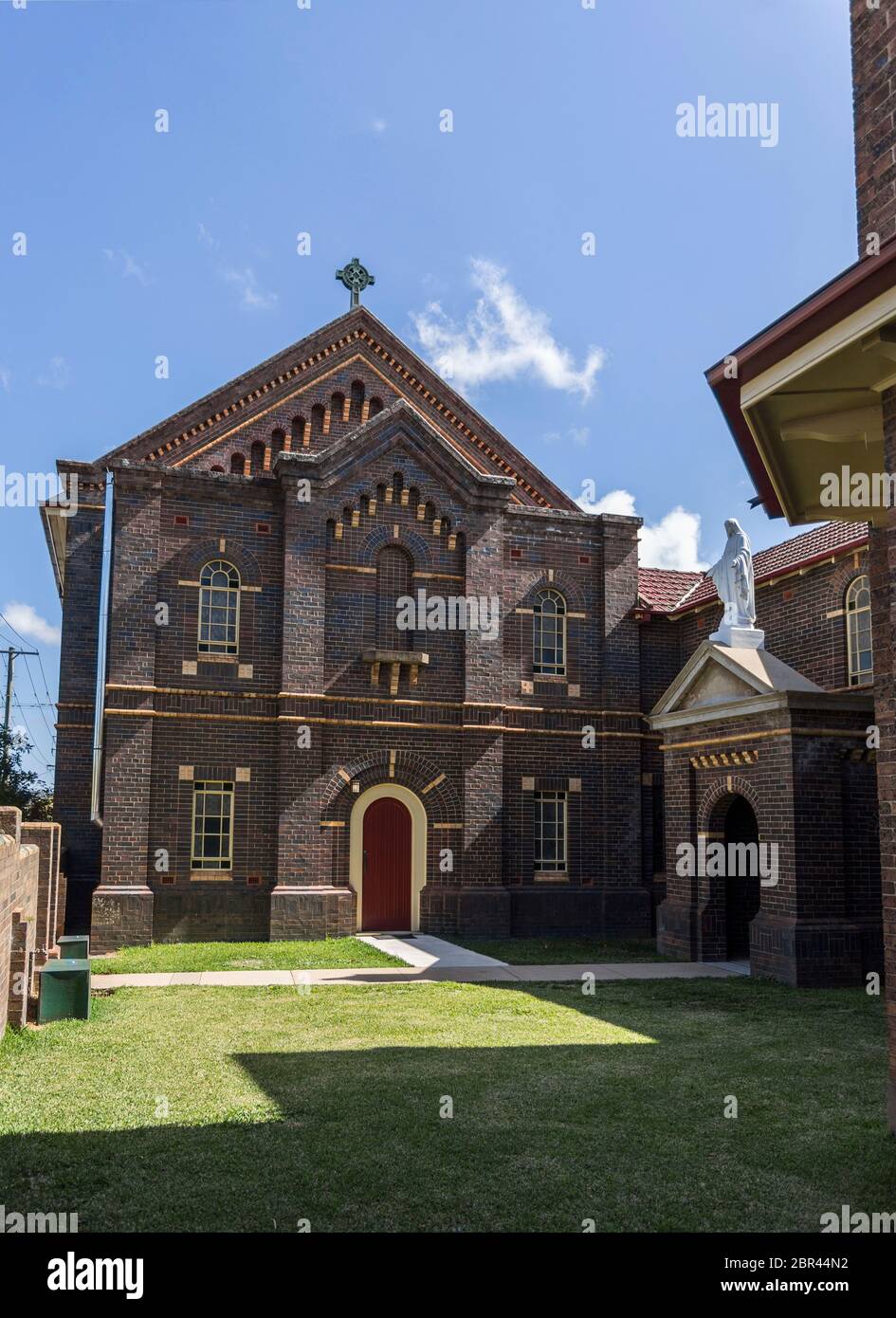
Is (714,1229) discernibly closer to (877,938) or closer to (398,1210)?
(398,1210)

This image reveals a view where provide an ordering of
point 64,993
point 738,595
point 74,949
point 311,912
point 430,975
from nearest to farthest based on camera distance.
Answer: point 64,993, point 74,949, point 430,975, point 738,595, point 311,912

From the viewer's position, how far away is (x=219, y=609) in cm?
2117

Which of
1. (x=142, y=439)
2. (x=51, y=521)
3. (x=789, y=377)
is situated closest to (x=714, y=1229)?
(x=789, y=377)

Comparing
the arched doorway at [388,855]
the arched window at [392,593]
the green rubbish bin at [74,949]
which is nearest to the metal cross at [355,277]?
the arched window at [392,593]

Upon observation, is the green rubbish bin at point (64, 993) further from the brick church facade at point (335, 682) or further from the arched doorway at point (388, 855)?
the arched doorway at point (388, 855)

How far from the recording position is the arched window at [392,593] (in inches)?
864

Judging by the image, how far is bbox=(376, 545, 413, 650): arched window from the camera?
2195 cm

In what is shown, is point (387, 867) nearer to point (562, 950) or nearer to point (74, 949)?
point (562, 950)

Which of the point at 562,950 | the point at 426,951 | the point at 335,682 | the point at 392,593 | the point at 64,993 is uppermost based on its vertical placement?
the point at 392,593

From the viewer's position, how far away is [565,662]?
2334 centimetres

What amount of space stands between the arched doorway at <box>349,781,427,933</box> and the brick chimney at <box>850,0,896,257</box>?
53.0 feet

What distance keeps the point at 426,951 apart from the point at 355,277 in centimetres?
1574

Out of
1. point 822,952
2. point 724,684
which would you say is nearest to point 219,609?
point 724,684

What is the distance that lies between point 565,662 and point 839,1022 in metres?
12.3
